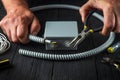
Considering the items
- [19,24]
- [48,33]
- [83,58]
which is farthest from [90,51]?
[19,24]

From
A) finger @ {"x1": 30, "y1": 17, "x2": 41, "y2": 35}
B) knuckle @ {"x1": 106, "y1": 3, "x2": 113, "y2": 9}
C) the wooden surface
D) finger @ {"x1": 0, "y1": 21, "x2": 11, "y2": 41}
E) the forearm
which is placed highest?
knuckle @ {"x1": 106, "y1": 3, "x2": 113, "y2": 9}

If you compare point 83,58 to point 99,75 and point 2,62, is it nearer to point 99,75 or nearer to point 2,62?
point 99,75

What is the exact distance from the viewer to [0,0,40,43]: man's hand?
0.79 metres

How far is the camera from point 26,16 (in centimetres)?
85

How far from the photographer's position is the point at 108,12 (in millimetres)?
758

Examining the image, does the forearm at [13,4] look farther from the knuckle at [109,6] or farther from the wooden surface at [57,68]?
the knuckle at [109,6]

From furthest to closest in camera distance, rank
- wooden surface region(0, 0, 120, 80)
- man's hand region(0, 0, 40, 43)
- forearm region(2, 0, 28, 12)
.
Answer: forearm region(2, 0, 28, 12), man's hand region(0, 0, 40, 43), wooden surface region(0, 0, 120, 80)

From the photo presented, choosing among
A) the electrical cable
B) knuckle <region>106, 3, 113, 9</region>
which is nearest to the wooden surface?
the electrical cable

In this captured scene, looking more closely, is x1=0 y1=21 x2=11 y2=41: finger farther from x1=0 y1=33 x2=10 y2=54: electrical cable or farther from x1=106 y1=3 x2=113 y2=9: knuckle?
x1=106 y1=3 x2=113 y2=9: knuckle

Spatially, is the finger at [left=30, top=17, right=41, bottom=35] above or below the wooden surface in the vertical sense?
above

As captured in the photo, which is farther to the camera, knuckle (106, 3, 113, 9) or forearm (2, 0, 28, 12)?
forearm (2, 0, 28, 12)

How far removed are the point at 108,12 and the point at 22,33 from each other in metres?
0.27

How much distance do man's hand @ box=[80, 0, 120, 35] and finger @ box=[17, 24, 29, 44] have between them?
7.5 inches

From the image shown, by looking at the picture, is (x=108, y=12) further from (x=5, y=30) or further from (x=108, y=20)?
(x=5, y=30)
